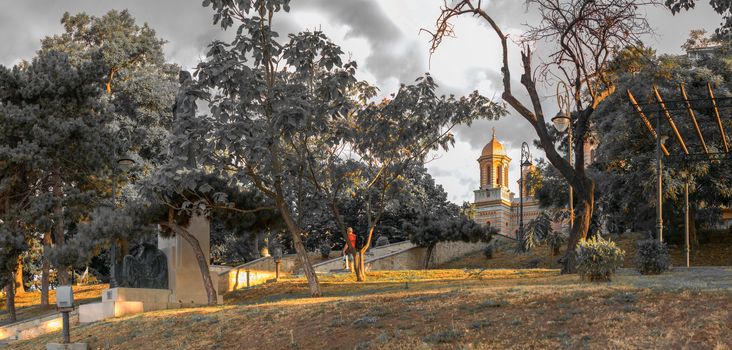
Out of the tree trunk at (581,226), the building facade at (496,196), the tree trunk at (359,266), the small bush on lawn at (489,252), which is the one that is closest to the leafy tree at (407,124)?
the tree trunk at (359,266)

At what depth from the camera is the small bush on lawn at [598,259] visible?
1584 cm

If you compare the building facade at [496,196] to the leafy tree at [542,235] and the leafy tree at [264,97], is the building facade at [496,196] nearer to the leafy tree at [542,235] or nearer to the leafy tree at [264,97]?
the leafy tree at [542,235]

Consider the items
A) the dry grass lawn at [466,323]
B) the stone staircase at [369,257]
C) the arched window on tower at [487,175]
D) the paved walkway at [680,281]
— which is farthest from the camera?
the arched window on tower at [487,175]

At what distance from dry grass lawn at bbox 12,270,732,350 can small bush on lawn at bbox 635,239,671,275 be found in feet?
22.7

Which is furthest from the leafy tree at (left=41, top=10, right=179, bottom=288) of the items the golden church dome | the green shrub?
the golden church dome

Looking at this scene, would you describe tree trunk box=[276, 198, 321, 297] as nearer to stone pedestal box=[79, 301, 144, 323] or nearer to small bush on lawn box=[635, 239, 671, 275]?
stone pedestal box=[79, 301, 144, 323]

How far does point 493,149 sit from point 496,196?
14.5ft

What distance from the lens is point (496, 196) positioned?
248 feet

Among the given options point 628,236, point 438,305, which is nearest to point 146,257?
point 438,305

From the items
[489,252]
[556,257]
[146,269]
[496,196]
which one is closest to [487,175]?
[496,196]

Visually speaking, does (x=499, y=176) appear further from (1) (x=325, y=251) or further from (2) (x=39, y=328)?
(2) (x=39, y=328)

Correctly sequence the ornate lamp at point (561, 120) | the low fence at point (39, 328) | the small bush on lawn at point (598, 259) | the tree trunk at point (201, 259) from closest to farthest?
1. the small bush on lawn at point (598, 259)
2. the low fence at point (39, 328)
3. the tree trunk at point (201, 259)
4. the ornate lamp at point (561, 120)

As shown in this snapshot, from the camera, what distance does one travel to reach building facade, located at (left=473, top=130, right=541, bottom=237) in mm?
75250

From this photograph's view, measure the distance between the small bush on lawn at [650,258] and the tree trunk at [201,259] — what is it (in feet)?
35.0
